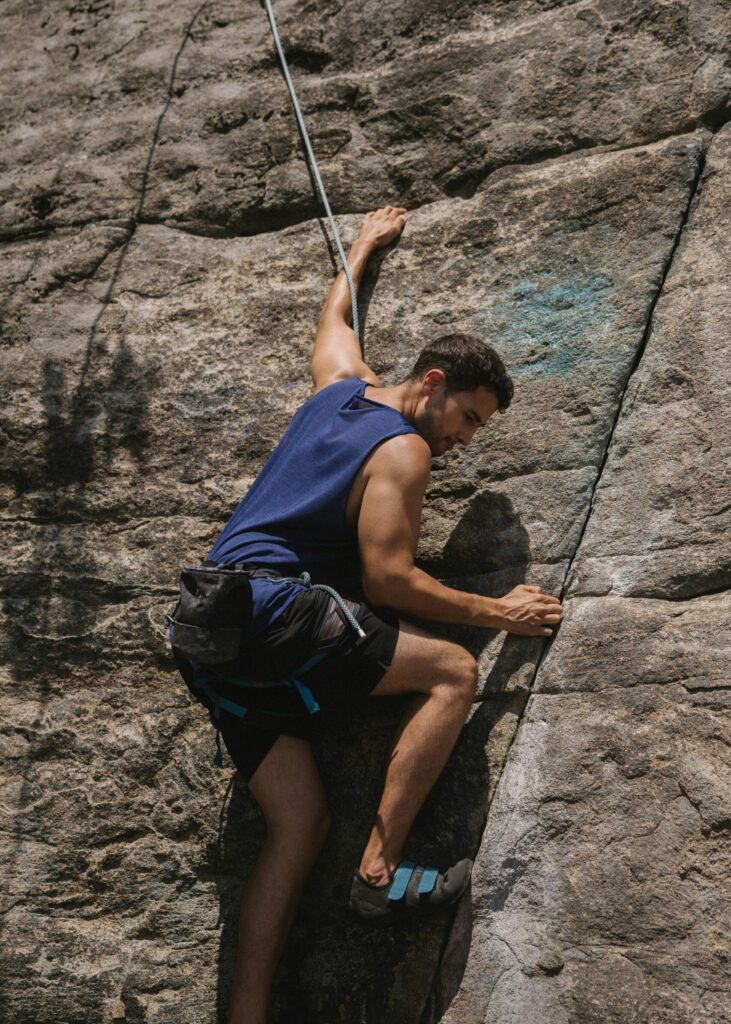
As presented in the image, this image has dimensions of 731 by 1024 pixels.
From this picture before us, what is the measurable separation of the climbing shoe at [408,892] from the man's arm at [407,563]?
2.27ft

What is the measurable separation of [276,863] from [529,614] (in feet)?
3.28

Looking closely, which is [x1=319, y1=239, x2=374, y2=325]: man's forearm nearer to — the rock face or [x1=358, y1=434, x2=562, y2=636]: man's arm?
the rock face

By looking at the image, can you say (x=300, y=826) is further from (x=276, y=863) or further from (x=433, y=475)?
(x=433, y=475)

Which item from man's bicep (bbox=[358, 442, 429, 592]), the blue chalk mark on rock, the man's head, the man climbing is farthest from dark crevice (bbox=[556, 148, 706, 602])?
man's bicep (bbox=[358, 442, 429, 592])

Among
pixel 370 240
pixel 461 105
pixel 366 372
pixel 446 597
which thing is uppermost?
pixel 461 105

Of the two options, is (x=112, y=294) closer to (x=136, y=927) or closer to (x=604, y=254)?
(x=604, y=254)

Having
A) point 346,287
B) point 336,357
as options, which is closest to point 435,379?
point 336,357

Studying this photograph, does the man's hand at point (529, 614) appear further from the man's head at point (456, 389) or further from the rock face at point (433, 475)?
the man's head at point (456, 389)

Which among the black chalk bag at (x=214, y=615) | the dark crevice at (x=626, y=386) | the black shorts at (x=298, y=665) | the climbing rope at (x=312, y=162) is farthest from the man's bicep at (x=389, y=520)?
the climbing rope at (x=312, y=162)

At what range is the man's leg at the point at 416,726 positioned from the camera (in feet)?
10.00

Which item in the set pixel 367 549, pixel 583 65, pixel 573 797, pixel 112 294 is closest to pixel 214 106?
pixel 112 294

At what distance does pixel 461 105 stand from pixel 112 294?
1.46 m

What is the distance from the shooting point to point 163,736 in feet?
11.6

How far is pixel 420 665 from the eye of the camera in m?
3.12
